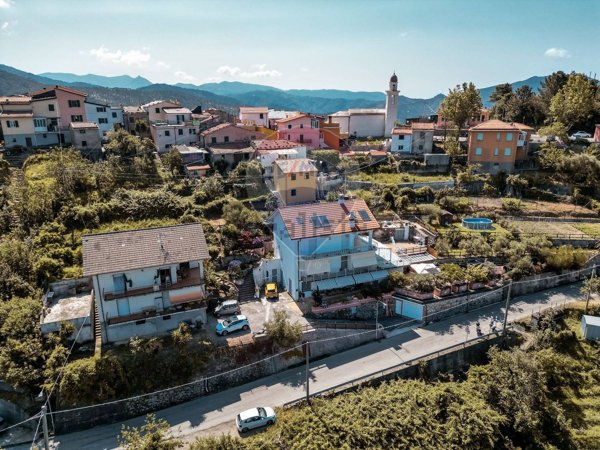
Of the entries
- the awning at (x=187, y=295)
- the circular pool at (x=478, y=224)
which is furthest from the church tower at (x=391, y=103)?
the awning at (x=187, y=295)

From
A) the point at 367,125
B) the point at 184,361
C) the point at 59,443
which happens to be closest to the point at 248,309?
the point at 184,361

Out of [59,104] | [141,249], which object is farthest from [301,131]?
[141,249]

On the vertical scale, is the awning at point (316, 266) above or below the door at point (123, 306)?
above

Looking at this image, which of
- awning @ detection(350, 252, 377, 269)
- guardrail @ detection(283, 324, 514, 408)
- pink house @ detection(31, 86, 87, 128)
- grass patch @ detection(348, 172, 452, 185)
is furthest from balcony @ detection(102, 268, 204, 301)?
pink house @ detection(31, 86, 87, 128)

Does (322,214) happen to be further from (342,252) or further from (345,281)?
(345,281)

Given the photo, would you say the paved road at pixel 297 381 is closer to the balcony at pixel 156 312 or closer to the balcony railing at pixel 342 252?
the balcony at pixel 156 312

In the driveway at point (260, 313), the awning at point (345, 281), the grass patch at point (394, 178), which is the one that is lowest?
the driveway at point (260, 313)

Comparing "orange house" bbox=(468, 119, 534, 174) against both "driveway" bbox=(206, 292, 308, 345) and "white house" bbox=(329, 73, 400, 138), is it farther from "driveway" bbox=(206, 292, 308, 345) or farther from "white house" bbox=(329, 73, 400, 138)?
"driveway" bbox=(206, 292, 308, 345)
